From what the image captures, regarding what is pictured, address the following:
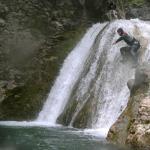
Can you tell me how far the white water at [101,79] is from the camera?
21703mm

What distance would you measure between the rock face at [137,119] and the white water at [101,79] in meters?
2.06

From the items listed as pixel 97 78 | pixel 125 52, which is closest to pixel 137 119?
pixel 97 78

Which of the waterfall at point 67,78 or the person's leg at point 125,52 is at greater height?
the person's leg at point 125,52

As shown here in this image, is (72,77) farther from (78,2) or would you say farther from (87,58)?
(78,2)

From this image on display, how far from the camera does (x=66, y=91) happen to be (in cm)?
2655

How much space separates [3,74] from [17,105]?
252cm

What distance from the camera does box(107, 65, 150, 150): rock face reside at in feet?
51.2

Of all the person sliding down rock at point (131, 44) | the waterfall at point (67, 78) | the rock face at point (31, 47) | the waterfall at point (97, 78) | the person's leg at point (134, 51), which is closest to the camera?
the waterfall at point (97, 78)

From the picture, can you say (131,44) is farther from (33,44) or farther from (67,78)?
(33,44)

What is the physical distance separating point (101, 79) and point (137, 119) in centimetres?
801

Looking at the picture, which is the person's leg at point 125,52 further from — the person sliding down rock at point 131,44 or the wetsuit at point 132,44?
the wetsuit at point 132,44

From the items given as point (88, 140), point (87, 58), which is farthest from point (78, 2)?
point (88, 140)

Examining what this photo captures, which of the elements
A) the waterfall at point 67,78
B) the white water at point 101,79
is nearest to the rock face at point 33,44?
the waterfall at point 67,78

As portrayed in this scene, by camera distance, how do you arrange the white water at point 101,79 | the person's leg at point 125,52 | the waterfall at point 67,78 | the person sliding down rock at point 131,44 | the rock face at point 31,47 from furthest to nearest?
the rock face at point 31,47, the waterfall at point 67,78, the person's leg at point 125,52, the person sliding down rock at point 131,44, the white water at point 101,79
